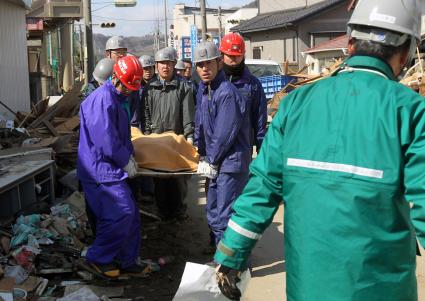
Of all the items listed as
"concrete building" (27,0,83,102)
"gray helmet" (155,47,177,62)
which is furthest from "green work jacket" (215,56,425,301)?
"concrete building" (27,0,83,102)

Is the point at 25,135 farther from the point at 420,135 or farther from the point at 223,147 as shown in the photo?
the point at 420,135

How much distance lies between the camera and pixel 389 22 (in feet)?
6.80

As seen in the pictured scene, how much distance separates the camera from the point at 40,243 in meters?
5.52

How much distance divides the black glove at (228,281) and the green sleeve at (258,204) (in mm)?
79

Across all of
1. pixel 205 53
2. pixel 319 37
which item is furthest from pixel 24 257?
pixel 319 37

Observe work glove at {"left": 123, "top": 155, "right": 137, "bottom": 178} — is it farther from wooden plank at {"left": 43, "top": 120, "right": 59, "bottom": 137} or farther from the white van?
the white van

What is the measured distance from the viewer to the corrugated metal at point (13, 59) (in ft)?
41.9

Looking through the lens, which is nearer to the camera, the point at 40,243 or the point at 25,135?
the point at 40,243

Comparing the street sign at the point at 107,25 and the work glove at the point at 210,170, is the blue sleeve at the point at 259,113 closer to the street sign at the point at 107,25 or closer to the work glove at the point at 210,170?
the work glove at the point at 210,170

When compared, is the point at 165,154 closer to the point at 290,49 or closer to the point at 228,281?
the point at 228,281

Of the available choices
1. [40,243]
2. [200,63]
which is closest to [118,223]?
[40,243]

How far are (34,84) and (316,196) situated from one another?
17.2m

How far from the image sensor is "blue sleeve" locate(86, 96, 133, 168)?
4.72 metres

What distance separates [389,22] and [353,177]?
61 cm
